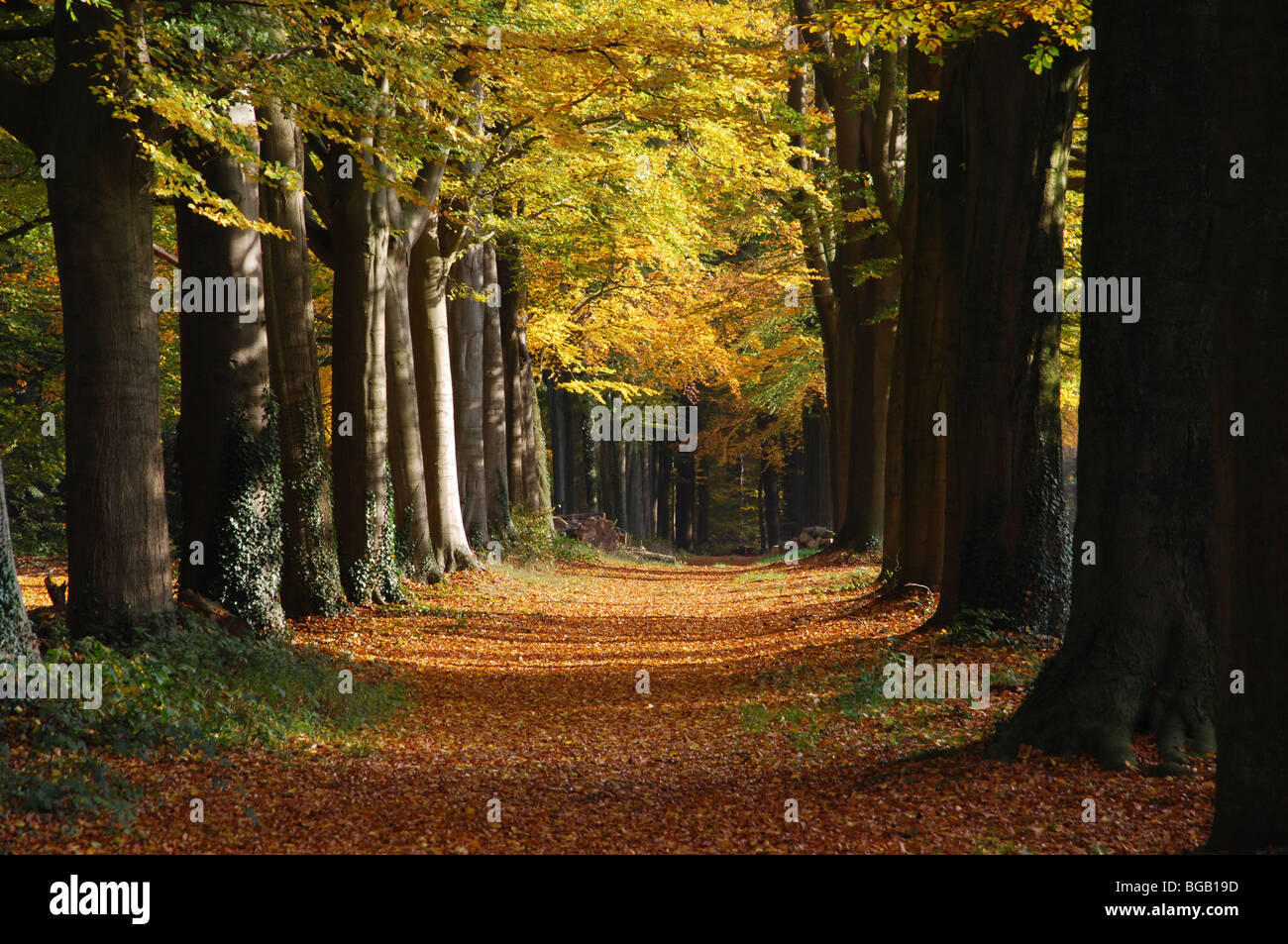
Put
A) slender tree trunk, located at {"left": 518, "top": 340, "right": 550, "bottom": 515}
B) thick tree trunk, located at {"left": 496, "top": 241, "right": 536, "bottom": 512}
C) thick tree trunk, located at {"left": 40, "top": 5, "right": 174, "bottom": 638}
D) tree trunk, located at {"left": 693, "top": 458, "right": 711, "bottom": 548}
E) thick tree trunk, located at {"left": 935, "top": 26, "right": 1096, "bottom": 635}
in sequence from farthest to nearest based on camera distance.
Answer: tree trunk, located at {"left": 693, "top": 458, "right": 711, "bottom": 548}
slender tree trunk, located at {"left": 518, "top": 340, "right": 550, "bottom": 515}
thick tree trunk, located at {"left": 496, "top": 241, "right": 536, "bottom": 512}
thick tree trunk, located at {"left": 935, "top": 26, "right": 1096, "bottom": 635}
thick tree trunk, located at {"left": 40, "top": 5, "right": 174, "bottom": 638}

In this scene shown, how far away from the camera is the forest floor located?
6137 millimetres

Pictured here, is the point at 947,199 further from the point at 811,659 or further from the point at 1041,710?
the point at 1041,710

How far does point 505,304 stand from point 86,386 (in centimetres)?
1782

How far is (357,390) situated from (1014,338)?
882cm

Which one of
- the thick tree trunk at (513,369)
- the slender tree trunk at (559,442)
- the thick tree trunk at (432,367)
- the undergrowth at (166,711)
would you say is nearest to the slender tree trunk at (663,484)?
the slender tree trunk at (559,442)

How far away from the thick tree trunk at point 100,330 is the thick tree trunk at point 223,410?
1.95 metres

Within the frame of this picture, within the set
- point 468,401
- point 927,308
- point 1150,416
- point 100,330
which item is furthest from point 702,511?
point 1150,416

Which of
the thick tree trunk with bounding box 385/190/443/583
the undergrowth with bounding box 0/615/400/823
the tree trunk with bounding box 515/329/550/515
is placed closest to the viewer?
the undergrowth with bounding box 0/615/400/823

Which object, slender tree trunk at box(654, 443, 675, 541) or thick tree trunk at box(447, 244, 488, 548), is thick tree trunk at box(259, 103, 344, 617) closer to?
thick tree trunk at box(447, 244, 488, 548)

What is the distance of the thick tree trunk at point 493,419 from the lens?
80.4 ft

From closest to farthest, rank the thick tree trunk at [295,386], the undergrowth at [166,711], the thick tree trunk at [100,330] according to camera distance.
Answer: the undergrowth at [166,711] → the thick tree trunk at [100,330] → the thick tree trunk at [295,386]

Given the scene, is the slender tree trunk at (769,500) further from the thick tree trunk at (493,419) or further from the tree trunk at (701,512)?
the thick tree trunk at (493,419)

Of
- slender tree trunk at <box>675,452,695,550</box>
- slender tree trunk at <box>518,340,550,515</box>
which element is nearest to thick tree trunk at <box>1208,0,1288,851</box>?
slender tree trunk at <box>518,340,550,515</box>

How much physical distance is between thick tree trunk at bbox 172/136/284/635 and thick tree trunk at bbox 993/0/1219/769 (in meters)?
8.43
